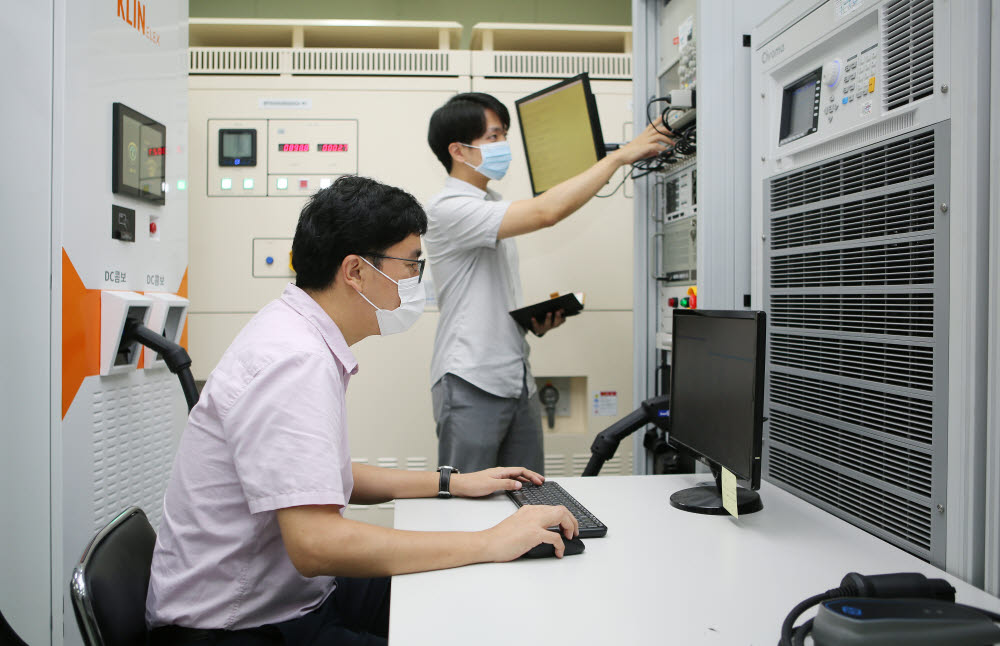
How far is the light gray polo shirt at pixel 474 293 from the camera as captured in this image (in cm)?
185

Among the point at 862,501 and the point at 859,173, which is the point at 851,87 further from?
the point at 862,501

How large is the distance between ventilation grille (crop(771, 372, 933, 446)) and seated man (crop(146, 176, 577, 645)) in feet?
1.78

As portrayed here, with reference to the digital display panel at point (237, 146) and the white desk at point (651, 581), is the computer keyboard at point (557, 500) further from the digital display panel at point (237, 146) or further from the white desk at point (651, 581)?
the digital display panel at point (237, 146)

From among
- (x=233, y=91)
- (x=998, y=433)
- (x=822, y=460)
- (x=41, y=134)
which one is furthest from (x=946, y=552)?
(x=233, y=91)

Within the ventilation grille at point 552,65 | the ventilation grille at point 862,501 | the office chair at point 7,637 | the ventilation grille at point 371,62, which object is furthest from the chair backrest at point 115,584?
the ventilation grille at point 552,65

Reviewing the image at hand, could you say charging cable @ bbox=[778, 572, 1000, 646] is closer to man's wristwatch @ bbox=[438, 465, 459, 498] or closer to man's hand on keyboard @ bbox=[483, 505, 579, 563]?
man's hand on keyboard @ bbox=[483, 505, 579, 563]

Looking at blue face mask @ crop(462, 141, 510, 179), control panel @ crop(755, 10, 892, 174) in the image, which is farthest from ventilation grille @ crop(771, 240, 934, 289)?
blue face mask @ crop(462, 141, 510, 179)

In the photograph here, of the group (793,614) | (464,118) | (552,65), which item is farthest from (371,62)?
(793,614)

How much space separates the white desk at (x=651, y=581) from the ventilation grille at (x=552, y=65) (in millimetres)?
2003

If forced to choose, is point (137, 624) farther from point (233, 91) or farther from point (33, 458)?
point (233, 91)

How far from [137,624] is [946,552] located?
3.87 ft

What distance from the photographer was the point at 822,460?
1218 millimetres

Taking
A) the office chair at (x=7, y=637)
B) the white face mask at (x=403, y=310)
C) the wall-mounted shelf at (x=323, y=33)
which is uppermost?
the wall-mounted shelf at (x=323, y=33)

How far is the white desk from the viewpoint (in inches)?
29.9
